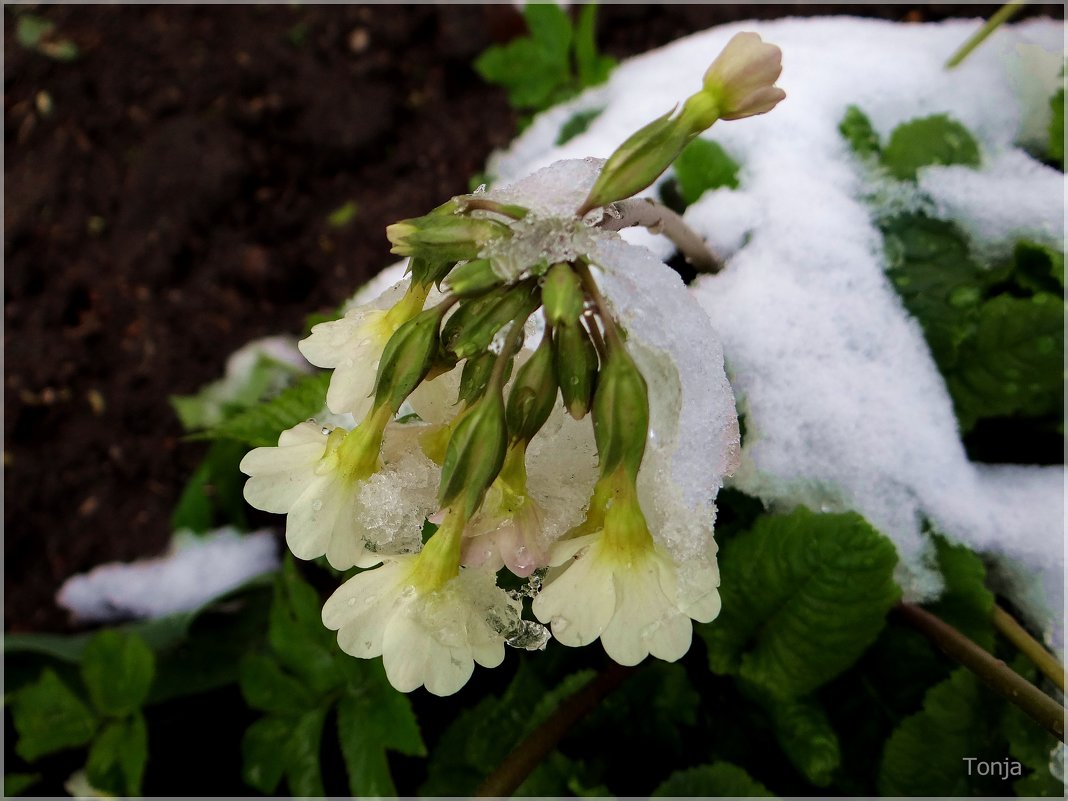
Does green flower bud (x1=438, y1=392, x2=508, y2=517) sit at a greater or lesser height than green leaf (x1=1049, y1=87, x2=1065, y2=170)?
greater

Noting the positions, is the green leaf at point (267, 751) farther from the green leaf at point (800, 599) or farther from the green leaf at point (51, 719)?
the green leaf at point (800, 599)

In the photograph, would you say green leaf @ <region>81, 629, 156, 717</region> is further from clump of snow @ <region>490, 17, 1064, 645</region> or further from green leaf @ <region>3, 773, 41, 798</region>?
clump of snow @ <region>490, 17, 1064, 645</region>

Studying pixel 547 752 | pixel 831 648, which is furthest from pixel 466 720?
pixel 831 648

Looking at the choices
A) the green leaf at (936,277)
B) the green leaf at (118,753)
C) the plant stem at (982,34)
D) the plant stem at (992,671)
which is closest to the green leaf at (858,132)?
the green leaf at (936,277)

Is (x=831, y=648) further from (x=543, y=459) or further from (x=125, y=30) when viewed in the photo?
(x=125, y=30)

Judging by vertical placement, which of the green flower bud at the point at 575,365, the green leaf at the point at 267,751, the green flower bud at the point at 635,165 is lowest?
the green leaf at the point at 267,751

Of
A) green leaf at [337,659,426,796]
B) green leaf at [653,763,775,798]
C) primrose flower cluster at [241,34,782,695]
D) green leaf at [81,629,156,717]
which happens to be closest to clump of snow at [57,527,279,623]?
green leaf at [81,629,156,717]

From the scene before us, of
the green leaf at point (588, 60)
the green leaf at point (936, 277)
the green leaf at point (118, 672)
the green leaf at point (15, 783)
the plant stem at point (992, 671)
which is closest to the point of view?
the plant stem at point (992, 671)
